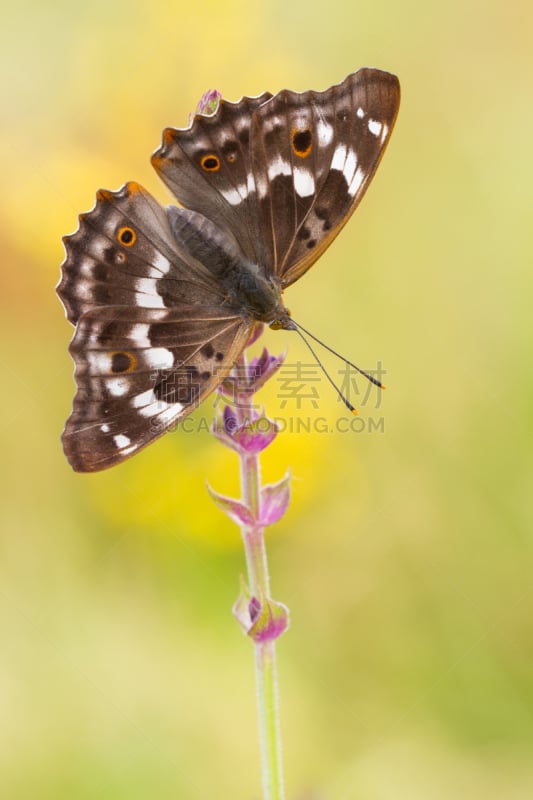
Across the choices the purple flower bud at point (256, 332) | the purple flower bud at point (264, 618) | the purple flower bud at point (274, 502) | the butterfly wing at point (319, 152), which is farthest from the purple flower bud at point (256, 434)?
the butterfly wing at point (319, 152)

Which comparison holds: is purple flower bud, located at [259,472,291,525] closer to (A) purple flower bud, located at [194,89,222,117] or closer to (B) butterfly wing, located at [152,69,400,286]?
(B) butterfly wing, located at [152,69,400,286]

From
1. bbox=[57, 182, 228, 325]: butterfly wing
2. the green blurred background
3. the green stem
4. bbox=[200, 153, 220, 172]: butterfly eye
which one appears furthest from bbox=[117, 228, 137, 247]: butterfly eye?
the green blurred background

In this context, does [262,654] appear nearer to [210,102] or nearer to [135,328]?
[135,328]

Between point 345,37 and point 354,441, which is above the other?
point 345,37

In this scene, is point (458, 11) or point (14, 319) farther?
point (458, 11)

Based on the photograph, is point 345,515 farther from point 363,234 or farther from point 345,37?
point 345,37

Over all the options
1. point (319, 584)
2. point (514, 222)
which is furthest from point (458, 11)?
point (319, 584)

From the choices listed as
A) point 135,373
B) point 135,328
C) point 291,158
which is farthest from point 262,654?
point 291,158

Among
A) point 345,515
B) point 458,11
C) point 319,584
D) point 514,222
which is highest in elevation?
point 458,11
